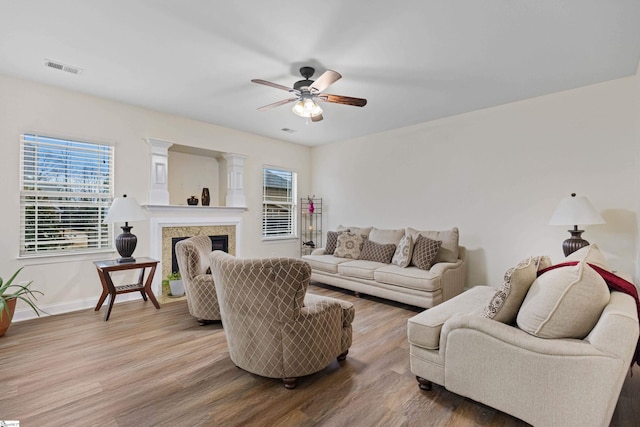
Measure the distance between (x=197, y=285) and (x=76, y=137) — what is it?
98.9 inches

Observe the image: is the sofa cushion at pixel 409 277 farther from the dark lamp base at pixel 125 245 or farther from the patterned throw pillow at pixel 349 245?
the dark lamp base at pixel 125 245

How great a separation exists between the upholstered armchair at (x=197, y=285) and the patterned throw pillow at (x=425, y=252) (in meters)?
2.63

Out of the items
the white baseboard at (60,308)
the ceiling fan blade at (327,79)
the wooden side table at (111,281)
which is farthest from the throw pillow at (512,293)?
the white baseboard at (60,308)

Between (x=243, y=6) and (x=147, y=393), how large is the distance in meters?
2.81

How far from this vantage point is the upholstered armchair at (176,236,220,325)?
317cm

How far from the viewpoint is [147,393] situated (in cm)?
204

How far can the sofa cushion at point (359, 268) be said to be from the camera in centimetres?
420

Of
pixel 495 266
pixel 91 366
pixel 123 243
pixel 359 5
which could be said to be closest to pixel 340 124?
pixel 359 5

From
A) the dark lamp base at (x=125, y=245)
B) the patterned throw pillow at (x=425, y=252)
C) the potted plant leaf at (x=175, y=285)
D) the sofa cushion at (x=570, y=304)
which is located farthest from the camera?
the potted plant leaf at (x=175, y=285)

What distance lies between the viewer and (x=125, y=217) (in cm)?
355

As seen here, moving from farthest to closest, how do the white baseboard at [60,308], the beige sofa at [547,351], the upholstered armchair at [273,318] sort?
the white baseboard at [60,308] < the upholstered armchair at [273,318] < the beige sofa at [547,351]

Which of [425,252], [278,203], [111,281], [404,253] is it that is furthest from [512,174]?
[111,281]

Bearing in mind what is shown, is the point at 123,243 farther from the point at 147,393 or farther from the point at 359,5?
the point at 359,5

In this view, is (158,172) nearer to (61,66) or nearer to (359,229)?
(61,66)
